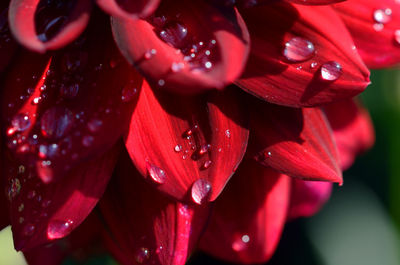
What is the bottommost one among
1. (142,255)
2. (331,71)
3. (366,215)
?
(366,215)

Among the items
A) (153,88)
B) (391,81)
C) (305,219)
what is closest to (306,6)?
(153,88)

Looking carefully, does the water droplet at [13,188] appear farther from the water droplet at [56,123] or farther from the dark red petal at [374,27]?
the dark red petal at [374,27]

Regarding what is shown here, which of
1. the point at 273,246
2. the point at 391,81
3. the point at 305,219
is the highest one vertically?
the point at 273,246

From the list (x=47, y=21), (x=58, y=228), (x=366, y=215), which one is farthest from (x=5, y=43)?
(x=366, y=215)

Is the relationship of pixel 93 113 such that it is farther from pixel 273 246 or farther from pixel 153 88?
pixel 273 246

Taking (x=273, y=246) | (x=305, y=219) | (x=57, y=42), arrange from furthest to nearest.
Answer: (x=305, y=219) → (x=273, y=246) → (x=57, y=42)

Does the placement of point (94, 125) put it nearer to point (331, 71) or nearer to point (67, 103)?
point (67, 103)
